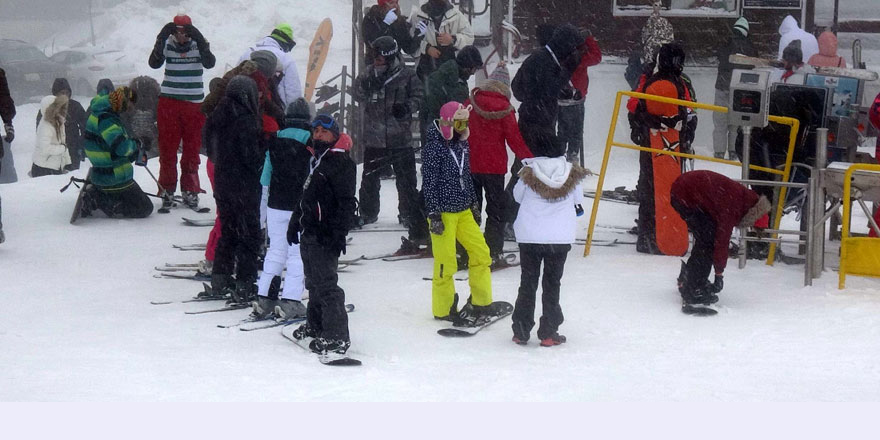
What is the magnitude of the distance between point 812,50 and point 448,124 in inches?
338

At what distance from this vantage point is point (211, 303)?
28.5ft

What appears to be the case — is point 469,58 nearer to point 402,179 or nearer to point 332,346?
point 402,179

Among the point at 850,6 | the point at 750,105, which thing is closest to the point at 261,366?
the point at 750,105

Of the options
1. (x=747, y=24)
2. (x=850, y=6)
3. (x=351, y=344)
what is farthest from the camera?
(x=850, y=6)

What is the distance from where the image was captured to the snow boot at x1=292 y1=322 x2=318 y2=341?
7.61m

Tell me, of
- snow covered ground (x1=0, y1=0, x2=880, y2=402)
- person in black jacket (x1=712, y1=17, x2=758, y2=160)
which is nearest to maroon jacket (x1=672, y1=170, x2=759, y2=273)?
snow covered ground (x1=0, y1=0, x2=880, y2=402)

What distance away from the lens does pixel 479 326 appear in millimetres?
8055

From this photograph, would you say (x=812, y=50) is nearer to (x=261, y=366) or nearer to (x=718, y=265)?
(x=718, y=265)

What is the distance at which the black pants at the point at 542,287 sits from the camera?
7562mm

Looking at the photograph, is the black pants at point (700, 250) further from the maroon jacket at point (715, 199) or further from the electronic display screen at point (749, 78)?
the electronic display screen at point (749, 78)

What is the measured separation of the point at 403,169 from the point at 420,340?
132 inches

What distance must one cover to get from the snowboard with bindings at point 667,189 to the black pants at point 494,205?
1439 millimetres

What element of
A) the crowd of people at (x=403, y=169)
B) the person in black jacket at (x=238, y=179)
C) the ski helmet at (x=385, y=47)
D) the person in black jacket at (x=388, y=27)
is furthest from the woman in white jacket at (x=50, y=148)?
the person in black jacket at (x=238, y=179)

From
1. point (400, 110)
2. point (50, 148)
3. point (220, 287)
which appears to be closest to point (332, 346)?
point (220, 287)
